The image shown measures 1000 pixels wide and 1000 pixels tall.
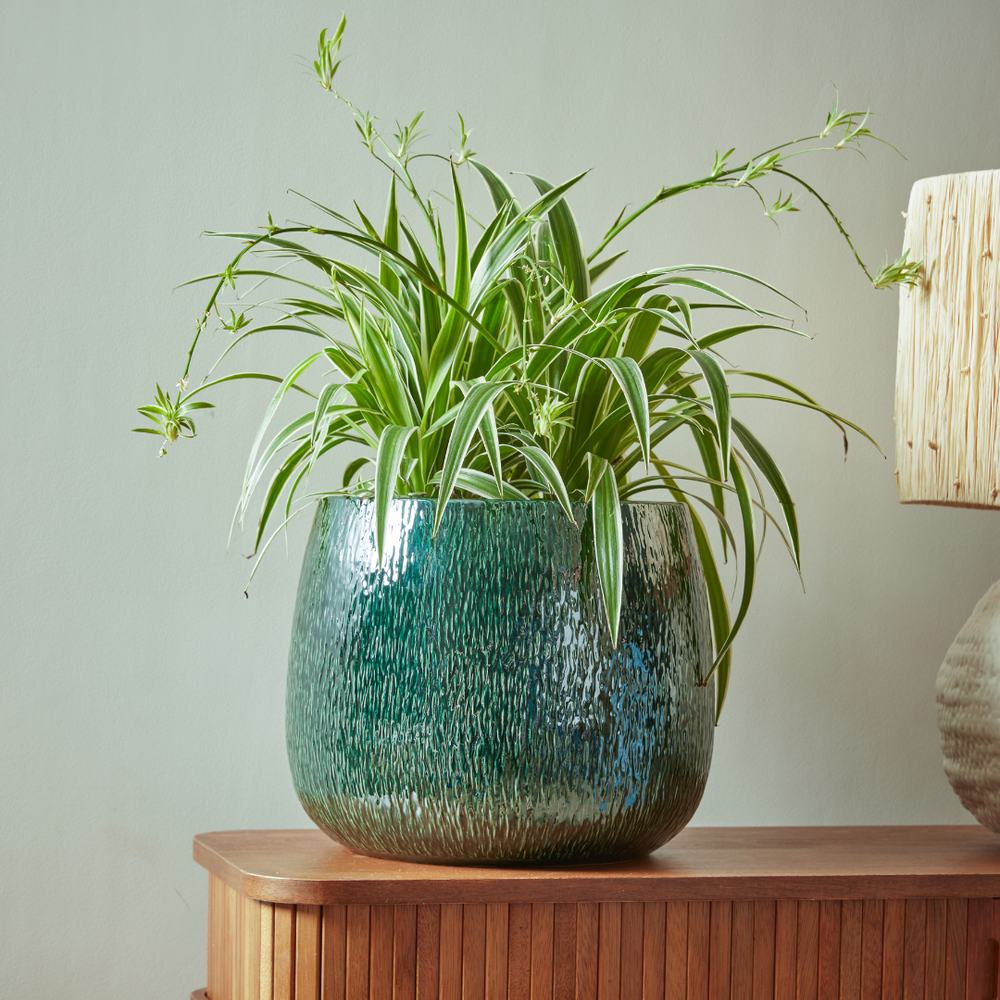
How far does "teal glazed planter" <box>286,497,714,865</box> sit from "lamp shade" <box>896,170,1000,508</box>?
304 millimetres

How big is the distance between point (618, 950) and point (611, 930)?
0.02 meters

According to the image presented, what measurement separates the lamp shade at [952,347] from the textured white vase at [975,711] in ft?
0.45

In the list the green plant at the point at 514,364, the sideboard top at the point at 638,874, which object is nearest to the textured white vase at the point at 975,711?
the sideboard top at the point at 638,874

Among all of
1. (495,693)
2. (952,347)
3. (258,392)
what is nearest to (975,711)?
(952,347)

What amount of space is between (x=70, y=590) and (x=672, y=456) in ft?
2.36

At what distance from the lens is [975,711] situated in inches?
39.8

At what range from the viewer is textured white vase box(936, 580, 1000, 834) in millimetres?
1001

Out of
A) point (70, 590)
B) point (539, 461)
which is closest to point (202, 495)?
point (70, 590)

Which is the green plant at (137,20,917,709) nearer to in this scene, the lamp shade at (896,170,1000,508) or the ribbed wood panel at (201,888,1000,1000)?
the lamp shade at (896,170,1000,508)

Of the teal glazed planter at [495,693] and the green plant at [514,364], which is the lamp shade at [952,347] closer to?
the green plant at [514,364]

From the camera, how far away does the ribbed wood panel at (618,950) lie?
0.83 m

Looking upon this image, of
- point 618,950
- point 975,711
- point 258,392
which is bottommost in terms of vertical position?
point 618,950

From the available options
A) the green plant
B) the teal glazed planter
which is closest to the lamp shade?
the green plant

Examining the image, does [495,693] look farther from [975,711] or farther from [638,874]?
[975,711]
